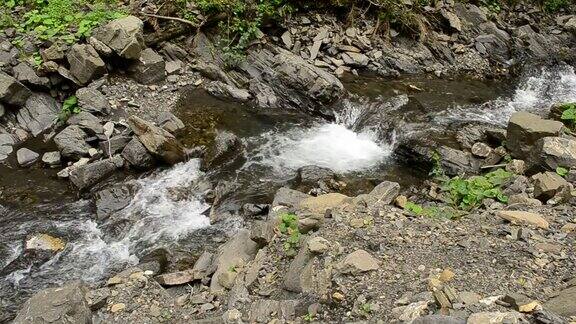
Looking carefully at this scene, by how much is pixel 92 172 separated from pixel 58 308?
3.57 m

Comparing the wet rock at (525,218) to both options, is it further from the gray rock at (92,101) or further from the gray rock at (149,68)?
the gray rock at (149,68)

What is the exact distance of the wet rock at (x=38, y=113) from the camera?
9164mm

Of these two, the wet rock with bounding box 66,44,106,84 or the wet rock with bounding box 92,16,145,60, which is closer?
the wet rock with bounding box 66,44,106,84

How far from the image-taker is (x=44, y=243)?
677cm

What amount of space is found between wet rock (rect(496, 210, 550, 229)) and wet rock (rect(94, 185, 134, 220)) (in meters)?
5.46

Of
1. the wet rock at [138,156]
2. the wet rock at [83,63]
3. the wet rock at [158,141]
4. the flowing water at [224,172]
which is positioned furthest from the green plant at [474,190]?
the wet rock at [83,63]

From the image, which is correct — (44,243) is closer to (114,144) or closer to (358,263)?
(114,144)

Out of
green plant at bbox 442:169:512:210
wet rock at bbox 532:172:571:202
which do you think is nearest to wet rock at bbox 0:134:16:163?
green plant at bbox 442:169:512:210

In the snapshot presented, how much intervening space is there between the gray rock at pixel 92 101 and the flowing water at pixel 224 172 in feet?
4.73

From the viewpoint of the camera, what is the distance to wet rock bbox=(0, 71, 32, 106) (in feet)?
29.5

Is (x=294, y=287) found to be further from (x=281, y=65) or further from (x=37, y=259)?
(x=281, y=65)

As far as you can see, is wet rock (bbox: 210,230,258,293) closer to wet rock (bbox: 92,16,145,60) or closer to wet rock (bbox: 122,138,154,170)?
wet rock (bbox: 122,138,154,170)

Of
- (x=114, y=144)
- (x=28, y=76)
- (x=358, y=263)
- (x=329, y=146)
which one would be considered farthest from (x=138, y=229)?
(x=28, y=76)

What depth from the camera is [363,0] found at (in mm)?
13148
